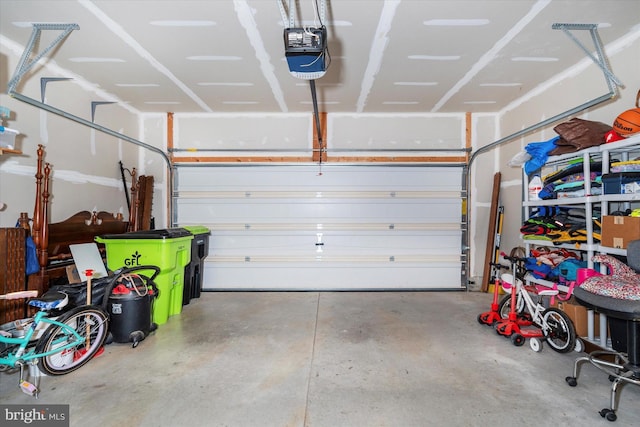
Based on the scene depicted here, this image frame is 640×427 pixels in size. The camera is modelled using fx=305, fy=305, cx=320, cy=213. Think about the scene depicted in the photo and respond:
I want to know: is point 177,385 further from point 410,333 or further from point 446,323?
point 446,323

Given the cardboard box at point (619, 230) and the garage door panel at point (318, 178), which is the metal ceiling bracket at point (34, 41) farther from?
the cardboard box at point (619, 230)

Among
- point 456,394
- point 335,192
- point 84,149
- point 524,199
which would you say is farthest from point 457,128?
point 84,149

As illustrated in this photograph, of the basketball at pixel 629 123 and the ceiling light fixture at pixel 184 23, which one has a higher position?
the ceiling light fixture at pixel 184 23

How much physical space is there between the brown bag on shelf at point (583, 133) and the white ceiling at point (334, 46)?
0.75 m

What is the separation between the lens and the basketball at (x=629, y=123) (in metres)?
2.21

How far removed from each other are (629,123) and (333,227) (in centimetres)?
329

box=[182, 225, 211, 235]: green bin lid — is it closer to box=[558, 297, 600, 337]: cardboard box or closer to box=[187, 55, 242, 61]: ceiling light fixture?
box=[187, 55, 242, 61]: ceiling light fixture

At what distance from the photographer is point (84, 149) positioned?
362 centimetres

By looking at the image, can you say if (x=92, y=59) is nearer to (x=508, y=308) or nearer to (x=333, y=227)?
(x=333, y=227)

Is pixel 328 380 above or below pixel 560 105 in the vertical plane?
below

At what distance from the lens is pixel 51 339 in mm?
2119

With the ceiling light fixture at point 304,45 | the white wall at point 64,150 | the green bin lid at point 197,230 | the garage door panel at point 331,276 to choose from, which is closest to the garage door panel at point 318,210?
the green bin lid at point 197,230


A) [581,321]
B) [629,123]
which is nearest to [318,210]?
[581,321]

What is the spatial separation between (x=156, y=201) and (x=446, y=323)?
438 cm
